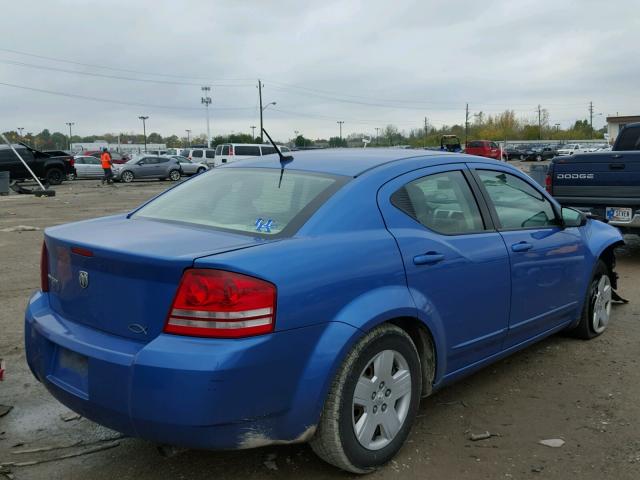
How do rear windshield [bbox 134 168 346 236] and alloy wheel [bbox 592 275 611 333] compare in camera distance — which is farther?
alloy wheel [bbox 592 275 611 333]

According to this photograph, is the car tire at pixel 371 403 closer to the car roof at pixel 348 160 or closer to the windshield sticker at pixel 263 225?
the windshield sticker at pixel 263 225

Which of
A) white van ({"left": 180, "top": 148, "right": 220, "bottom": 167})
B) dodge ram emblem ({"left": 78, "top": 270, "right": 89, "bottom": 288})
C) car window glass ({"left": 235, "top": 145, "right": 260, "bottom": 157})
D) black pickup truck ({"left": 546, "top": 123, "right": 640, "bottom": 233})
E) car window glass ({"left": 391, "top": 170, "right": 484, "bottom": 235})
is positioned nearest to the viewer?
dodge ram emblem ({"left": 78, "top": 270, "right": 89, "bottom": 288})

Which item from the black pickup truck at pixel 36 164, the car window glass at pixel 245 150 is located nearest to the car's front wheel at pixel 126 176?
the black pickup truck at pixel 36 164

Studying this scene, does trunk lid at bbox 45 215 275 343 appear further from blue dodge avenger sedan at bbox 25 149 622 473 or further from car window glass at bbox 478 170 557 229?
car window glass at bbox 478 170 557 229

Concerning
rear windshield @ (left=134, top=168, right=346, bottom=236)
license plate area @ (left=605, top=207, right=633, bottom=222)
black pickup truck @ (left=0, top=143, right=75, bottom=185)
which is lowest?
license plate area @ (left=605, top=207, right=633, bottom=222)

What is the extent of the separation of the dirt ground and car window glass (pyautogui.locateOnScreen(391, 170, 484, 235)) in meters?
1.18

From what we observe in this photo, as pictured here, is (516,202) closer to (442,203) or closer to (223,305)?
(442,203)

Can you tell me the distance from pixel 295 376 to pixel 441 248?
1.20 meters

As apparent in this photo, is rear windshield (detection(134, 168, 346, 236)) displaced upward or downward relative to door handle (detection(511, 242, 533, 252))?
upward

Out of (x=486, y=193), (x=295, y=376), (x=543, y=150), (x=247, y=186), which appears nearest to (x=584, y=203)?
(x=486, y=193)

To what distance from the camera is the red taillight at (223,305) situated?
244cm

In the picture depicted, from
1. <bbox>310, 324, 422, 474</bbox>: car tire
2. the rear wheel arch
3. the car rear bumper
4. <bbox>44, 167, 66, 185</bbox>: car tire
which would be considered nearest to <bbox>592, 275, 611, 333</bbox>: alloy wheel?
the rear wheel arch

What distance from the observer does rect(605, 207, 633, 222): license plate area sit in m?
7.68

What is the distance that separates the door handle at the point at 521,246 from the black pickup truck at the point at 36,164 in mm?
27343
